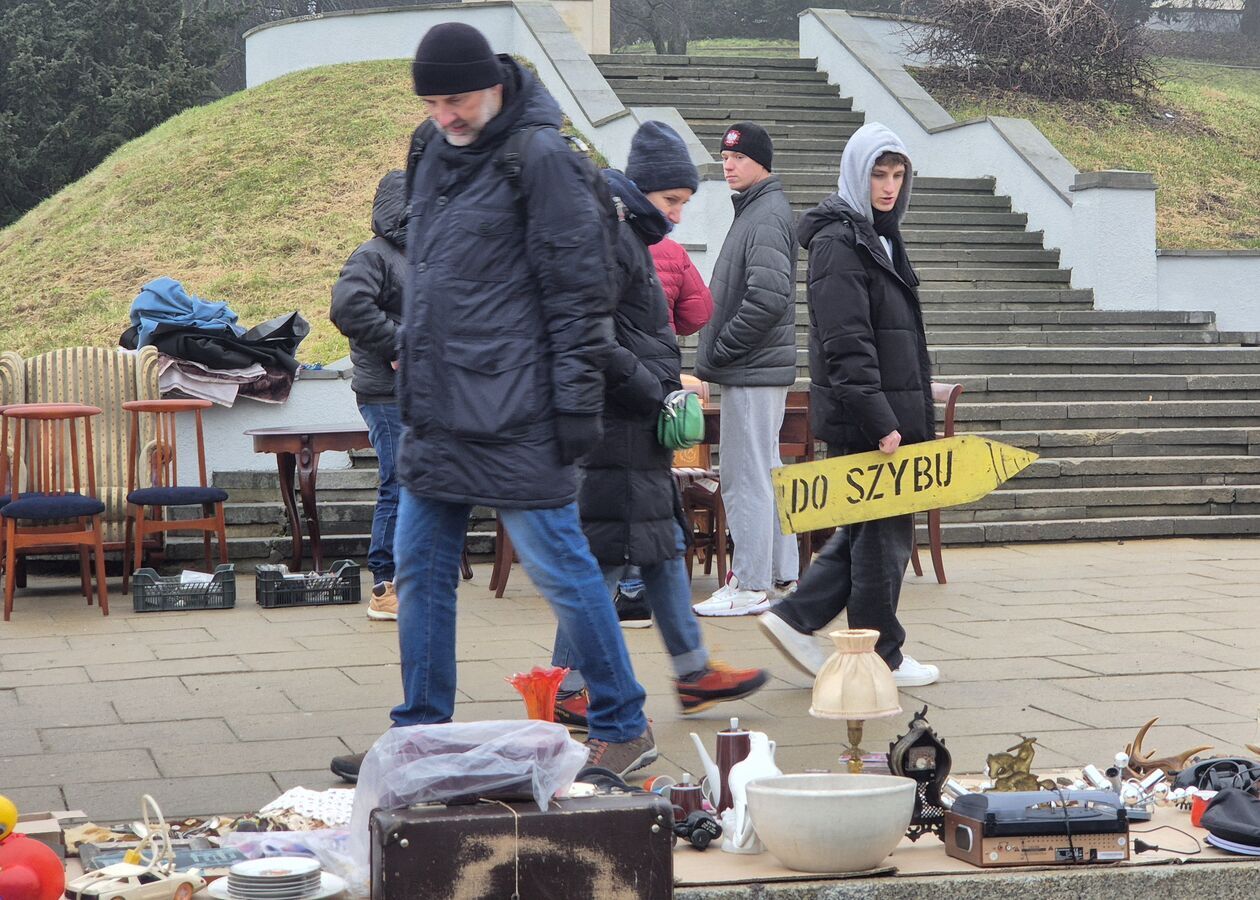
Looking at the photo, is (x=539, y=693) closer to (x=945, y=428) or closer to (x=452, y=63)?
(x=452, y=63)

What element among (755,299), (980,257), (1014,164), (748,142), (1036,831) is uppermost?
(1014,164)

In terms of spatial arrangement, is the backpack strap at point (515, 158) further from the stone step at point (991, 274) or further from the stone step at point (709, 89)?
the stone step at point (709, 89)

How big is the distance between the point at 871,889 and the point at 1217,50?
3242 centimetres

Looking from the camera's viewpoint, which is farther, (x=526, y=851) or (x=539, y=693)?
(x=539, y=693)

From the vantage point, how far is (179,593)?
793cm

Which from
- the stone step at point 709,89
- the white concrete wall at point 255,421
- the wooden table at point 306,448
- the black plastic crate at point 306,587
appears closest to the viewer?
the black plastic crate at point 306,587

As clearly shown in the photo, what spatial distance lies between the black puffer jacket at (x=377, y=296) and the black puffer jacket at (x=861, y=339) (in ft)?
7.03

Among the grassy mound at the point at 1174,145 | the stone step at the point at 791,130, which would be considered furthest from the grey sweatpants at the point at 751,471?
the grassy mound at the point at 1174,145

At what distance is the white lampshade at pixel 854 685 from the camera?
161 inches

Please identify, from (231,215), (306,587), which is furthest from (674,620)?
(231,215)

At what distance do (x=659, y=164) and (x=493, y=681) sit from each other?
6.64 ft

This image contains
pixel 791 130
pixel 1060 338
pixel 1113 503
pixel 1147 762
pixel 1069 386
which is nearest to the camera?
pixel 1147 762

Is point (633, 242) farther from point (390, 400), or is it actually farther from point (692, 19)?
point (692, 19)

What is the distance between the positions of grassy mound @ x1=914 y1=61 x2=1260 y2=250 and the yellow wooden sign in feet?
38.9
